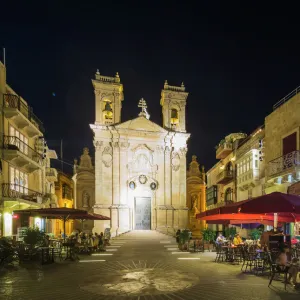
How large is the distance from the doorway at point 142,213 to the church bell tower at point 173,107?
9886mm

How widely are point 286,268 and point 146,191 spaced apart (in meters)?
30.5

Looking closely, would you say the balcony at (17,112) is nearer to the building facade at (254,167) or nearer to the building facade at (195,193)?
the building facade at (254,167)

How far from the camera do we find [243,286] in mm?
9797

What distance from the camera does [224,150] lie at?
1496 inches

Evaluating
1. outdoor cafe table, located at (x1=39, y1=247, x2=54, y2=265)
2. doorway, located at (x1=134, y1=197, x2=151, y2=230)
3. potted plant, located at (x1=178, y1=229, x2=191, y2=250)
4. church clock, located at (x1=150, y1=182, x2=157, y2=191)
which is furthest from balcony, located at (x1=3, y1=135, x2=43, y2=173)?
church clock, located at (x1=150, y1=182, x2=157, y2=191)

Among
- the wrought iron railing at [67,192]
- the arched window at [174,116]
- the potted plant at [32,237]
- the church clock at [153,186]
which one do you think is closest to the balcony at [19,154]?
the potted plant at [32,237]

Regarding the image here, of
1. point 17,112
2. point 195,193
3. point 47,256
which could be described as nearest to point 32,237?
point 47,256

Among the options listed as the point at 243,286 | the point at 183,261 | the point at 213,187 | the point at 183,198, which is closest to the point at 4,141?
the point at 183,261

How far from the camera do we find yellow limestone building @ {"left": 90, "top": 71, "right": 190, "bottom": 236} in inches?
1527

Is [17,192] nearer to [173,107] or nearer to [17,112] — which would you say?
[17,112]

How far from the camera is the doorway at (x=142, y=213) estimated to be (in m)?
39.0

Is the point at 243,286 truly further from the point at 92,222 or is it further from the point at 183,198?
the point at 92,222

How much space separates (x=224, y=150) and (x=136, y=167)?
10768 mm

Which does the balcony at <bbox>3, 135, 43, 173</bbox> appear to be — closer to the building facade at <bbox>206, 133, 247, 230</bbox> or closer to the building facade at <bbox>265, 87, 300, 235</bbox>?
the building facade at <bbox>265, 87, 300, 235</bbox>
